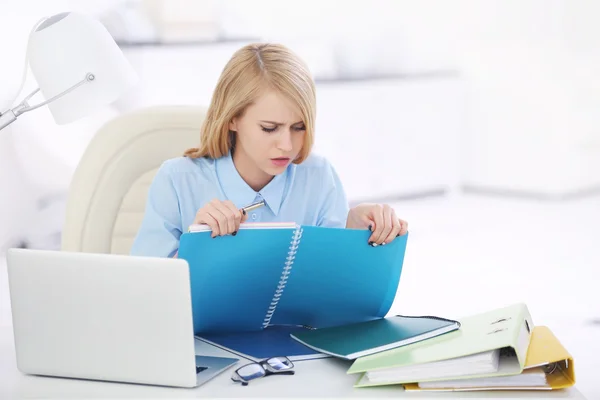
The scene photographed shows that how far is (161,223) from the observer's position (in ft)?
4.78

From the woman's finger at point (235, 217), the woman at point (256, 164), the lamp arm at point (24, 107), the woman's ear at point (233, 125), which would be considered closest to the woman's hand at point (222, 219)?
the woman's finger at point (235, 217)

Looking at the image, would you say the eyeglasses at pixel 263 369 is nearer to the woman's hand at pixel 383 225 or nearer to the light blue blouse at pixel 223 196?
the woman's hand at pixel 383 225

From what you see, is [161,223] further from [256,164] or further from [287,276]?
[287,276]

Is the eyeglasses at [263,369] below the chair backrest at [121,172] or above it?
below

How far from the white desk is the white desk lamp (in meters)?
0.39

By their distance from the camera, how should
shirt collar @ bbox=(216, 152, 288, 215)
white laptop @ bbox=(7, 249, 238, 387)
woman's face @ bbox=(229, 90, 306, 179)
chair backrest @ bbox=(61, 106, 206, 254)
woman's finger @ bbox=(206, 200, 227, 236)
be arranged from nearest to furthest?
1. white laptop @ bbox=(7, 249, 238, 387)
2. woman's finger @ bbox=(206, 200, 227, 236)
3. woman's face @ bbox=(229, 90, 306, 179)
4. shirt collar @ bbox=(216, 152, 288, 215)
5. chair backrest @ bbox=(61, 106, 206, 254)

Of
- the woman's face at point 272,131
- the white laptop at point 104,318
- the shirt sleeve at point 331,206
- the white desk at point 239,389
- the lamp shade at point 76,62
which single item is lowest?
the white desk at point 239,389

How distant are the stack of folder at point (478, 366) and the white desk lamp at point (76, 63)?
1.71ft

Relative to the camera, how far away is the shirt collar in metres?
1.52

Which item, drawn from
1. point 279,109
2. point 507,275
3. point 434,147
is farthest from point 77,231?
point 434,147

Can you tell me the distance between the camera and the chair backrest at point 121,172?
5.49 feet

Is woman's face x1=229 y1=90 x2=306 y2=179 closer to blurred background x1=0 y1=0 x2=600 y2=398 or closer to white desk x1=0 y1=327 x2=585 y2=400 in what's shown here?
white desk x1=0 y1=327 x2=585 y2=400

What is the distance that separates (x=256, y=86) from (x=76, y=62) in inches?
12.4

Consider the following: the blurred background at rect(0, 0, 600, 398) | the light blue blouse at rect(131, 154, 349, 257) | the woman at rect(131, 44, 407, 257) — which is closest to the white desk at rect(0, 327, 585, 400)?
the woman at rect(131, 44, 407, 257)
